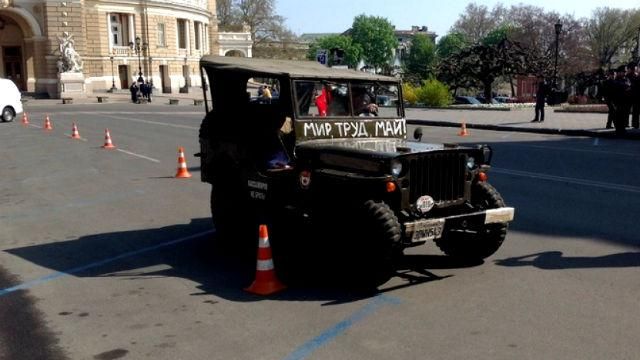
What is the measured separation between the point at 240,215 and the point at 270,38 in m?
92.8

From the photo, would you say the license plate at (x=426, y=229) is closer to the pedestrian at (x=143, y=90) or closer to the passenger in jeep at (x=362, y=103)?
the passenger in jeep at (x=362, y=103)

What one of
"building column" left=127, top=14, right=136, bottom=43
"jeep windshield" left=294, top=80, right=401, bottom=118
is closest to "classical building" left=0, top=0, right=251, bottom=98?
"building column" left=127, top=14, right=136, bottom=43

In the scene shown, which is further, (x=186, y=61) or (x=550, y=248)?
(x=186, y=61)

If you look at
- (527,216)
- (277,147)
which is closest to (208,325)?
(277,147)

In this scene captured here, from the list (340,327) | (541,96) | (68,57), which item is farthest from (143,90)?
(340,327)

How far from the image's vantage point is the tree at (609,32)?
217ft

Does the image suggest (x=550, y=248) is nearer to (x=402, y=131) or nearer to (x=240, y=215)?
(x=402, y=131)

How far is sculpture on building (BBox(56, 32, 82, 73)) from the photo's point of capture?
185 feet

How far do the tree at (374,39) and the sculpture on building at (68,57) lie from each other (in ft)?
244

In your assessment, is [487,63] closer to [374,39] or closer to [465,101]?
[465,101]

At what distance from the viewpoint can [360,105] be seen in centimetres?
735

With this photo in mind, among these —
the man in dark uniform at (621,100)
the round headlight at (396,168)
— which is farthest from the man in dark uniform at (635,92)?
the round headlight at (396,168)

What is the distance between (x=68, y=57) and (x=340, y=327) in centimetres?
5689

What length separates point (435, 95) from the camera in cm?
3894
